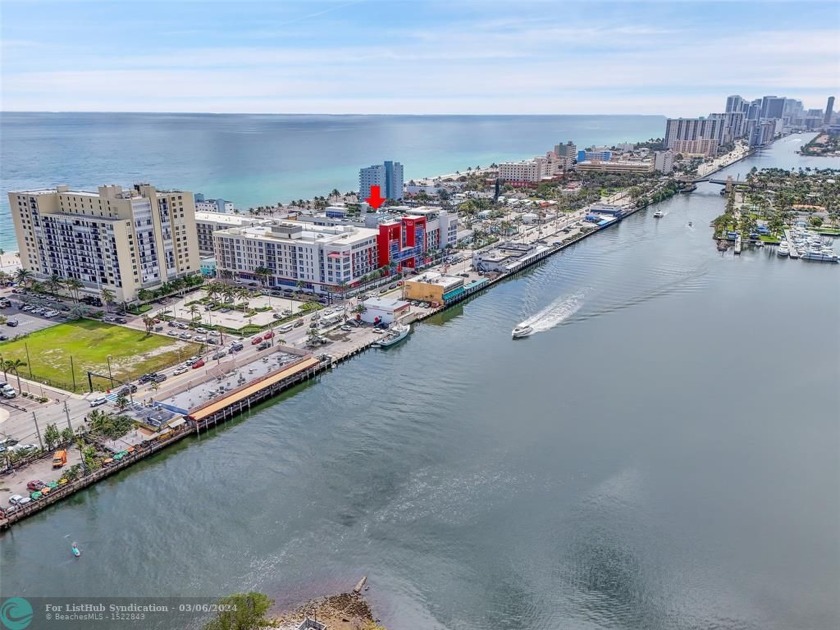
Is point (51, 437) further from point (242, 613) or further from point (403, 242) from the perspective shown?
point (403, 242)

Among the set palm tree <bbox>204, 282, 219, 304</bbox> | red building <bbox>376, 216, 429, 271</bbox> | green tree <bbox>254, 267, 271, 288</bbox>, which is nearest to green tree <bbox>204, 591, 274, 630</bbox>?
palm tree <bbox>204, 282, 219, 304</bbox>

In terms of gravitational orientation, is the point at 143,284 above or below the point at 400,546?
above

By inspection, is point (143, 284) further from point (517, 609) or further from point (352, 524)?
point (517, 609)

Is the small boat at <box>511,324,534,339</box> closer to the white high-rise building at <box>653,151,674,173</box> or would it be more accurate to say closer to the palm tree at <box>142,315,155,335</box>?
the palm tree at <box>142,315,155,335</box>

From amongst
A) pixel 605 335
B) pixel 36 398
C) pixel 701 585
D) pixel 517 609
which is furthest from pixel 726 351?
pixel 36 398

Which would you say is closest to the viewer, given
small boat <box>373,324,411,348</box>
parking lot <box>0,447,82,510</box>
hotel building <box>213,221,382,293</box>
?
parking lot <box>0,447,82,510</box>

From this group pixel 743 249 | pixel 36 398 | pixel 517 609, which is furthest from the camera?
pixel 743 249
